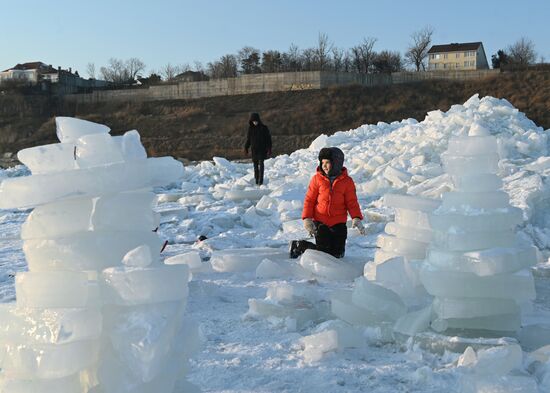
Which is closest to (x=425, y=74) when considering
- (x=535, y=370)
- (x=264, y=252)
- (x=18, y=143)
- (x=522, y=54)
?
(x=522, y=54)

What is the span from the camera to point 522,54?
202 feet

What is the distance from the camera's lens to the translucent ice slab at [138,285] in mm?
2422

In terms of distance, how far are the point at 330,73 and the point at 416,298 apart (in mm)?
42413

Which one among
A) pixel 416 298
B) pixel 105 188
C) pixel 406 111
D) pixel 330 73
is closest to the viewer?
pixel 105 188

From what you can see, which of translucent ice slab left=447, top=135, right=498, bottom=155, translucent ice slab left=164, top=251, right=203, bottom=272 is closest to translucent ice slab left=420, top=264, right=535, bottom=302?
translucent ice slab left=447, top=135, right=498, bottom=155

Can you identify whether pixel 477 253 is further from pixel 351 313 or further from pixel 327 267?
pixel 327 267

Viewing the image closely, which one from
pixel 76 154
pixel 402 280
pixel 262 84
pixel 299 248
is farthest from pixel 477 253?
pixel 262 84

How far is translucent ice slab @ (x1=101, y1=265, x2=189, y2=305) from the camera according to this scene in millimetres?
2422

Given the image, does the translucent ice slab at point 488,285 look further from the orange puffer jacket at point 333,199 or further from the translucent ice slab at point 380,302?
the orange puffer jacket at point 333,199

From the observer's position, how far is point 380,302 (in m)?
4.09

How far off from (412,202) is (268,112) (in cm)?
3668

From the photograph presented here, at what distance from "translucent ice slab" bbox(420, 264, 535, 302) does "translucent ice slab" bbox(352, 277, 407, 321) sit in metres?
0.41

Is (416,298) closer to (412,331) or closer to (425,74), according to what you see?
(412,331)

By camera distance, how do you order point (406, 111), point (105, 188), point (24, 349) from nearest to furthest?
point (24, 349) < point (105, 188) < point (406, 111)
